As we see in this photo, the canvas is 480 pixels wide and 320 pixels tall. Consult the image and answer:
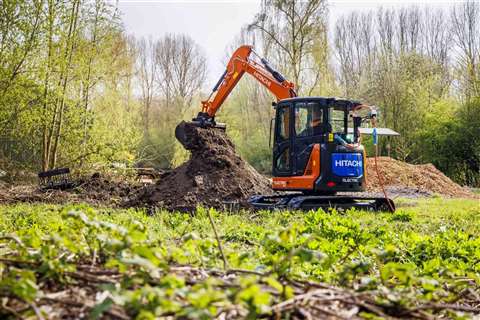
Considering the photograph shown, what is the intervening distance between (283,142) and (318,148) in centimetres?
100

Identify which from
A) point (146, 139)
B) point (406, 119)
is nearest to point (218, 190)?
point (406, 119)

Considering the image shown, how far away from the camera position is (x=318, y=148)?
10.3 m

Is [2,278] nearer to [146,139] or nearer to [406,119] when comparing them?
[406,119]

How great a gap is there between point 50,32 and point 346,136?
8.77 meters

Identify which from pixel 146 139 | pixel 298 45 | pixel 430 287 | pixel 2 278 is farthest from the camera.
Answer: pixel 146 139

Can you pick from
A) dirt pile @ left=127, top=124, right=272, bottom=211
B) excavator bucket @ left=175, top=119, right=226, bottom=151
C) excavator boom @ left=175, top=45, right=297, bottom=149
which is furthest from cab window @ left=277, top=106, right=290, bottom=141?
excavator bucket @ left=175, top=119, right=226, bottom=151

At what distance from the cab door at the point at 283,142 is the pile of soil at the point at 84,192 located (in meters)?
4.24

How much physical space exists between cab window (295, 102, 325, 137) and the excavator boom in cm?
171

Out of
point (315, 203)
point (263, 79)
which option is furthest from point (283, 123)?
point (263, 79)

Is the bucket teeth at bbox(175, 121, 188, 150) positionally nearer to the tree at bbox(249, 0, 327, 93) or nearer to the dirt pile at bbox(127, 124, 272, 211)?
the dirt pile at bbox(127, 124, 272, 211)

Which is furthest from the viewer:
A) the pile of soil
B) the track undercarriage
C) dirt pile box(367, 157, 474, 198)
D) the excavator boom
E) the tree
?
the tree

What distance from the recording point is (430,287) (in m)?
1.64

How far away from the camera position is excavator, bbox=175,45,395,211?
10.2 meters

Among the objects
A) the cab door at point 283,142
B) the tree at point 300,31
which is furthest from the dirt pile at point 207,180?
the tree at point 300,31
